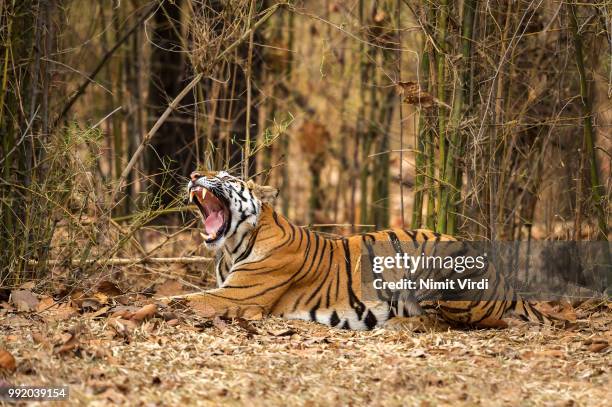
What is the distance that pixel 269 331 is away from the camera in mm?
5770

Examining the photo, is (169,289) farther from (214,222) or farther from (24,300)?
(24,300)

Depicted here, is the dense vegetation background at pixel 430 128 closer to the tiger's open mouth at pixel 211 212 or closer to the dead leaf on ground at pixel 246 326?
the tiger's open mouth at pixel 211 212

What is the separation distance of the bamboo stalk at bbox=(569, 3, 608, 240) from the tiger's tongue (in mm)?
2631

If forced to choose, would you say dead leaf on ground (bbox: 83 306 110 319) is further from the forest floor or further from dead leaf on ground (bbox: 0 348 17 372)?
dead leaf on ground (bbox: 0 348 17 372)

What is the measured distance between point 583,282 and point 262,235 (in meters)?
2.65

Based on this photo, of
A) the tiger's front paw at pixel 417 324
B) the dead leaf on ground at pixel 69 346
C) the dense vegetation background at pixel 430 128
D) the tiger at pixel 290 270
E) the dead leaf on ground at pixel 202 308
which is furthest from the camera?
the dense vegetation background at pixel 430 128

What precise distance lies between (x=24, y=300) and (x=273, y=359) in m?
1.83

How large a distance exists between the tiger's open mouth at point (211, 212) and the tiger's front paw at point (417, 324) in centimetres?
126

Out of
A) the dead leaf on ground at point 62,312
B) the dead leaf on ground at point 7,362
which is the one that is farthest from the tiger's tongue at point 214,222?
the dead leaf on ground at point 7,362

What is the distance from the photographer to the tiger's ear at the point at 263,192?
6574mm

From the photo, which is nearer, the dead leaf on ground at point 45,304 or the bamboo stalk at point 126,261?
the dead leaf on ground at point 45,304

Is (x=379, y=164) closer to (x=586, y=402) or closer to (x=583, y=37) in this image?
(x=583, y=37)

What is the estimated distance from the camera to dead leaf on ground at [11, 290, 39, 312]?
580 cm

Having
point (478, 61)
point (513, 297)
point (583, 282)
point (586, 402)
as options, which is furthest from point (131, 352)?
point (583, 282)
